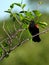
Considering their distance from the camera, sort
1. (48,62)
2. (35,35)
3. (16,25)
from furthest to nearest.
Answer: (48,62) → (16,25) → (35,35)

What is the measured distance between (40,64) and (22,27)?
26.0ft

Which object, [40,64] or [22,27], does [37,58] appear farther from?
[22,27]

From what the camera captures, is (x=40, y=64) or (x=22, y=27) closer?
(x=22, y=27)

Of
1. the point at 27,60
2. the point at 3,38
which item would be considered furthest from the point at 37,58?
the point at 3,38

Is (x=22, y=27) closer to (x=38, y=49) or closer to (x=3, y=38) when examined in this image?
(x=3, y=38)

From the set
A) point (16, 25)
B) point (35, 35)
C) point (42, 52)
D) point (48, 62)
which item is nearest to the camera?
Answer: point (35, 35)

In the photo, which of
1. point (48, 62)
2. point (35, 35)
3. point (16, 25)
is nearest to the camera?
point (35, 35)

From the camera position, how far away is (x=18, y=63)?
13000mm

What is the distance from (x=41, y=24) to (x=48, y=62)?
787 centimetres

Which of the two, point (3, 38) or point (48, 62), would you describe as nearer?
point (3, 38)

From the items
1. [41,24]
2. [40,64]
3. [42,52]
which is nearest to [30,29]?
[41,24]

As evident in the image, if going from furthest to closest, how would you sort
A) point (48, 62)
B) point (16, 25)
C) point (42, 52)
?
point (42, 52), point (48, 62), point (16, 25)

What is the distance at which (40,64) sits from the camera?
12.5 meters

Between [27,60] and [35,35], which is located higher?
[35,35]
